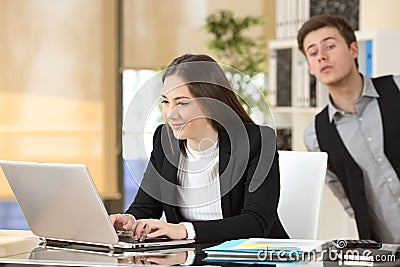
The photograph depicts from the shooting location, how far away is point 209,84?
8.85 ft

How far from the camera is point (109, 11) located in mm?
6414

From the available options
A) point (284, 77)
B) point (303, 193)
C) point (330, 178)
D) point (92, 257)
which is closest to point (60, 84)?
point (284, 77)

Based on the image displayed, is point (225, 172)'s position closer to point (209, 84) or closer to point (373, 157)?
point (209, 84)

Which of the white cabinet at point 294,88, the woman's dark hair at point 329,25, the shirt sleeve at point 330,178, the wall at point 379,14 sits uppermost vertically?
the wall at point 379,14

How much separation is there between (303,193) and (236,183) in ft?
1.47

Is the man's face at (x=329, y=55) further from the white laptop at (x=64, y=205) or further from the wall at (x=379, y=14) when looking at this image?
the white laptop at (x=64, y=205)

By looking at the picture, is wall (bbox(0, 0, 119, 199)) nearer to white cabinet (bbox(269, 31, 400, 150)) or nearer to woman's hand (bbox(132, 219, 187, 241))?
white cabinet (bbox(269, 31, 400, 150))

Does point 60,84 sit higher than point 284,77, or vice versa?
point 284,77

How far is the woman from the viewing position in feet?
8.66

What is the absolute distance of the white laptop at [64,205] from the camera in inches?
90.4

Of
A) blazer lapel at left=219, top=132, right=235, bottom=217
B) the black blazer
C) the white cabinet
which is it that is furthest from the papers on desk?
the white cabinet

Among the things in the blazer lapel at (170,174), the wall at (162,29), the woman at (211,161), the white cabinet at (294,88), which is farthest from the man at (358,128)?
the wall at (162,29)

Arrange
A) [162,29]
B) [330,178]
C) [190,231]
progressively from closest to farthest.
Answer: [190,231] → [330,178] → [162,29]

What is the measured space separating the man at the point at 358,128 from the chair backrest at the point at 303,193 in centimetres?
47
